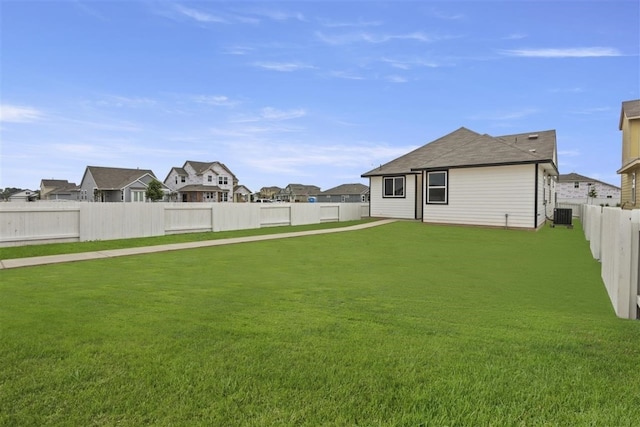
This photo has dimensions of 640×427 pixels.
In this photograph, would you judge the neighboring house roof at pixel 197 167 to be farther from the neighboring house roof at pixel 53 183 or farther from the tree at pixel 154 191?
the neighboring house roof at pixel 53 183

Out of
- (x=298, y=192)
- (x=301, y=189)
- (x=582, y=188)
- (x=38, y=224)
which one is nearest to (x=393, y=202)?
(x=38, y=224)

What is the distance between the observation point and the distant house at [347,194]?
74.9m

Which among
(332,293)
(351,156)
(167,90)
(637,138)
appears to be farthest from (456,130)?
(332,293)

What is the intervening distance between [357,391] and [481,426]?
775mm

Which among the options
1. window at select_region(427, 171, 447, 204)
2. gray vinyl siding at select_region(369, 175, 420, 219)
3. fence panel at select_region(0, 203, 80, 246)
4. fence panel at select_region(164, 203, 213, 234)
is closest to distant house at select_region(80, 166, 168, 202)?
gray vinyl siding at select_region(369, 175, 420, 219)

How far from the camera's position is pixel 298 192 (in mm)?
98188

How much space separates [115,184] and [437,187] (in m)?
45.5

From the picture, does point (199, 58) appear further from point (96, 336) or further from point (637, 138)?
point (637, 138)

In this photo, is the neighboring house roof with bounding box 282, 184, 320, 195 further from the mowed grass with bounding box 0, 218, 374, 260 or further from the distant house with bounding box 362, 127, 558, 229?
the mowed grass with bounding box 0, 218, 374, 260

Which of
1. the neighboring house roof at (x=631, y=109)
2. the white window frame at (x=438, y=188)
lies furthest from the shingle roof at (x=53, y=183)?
the neighboring house roof at (x=631, y=109)

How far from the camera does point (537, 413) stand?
2.21m

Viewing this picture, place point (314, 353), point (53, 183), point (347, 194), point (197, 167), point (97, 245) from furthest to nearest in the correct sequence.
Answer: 1. point (347, 194)
2. point (53, 183)
3. point (197, 167)
4. point (97, 245)
5. point (314, 353)

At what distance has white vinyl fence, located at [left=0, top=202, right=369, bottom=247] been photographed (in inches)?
440

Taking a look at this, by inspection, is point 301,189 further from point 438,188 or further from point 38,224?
point 38,224
